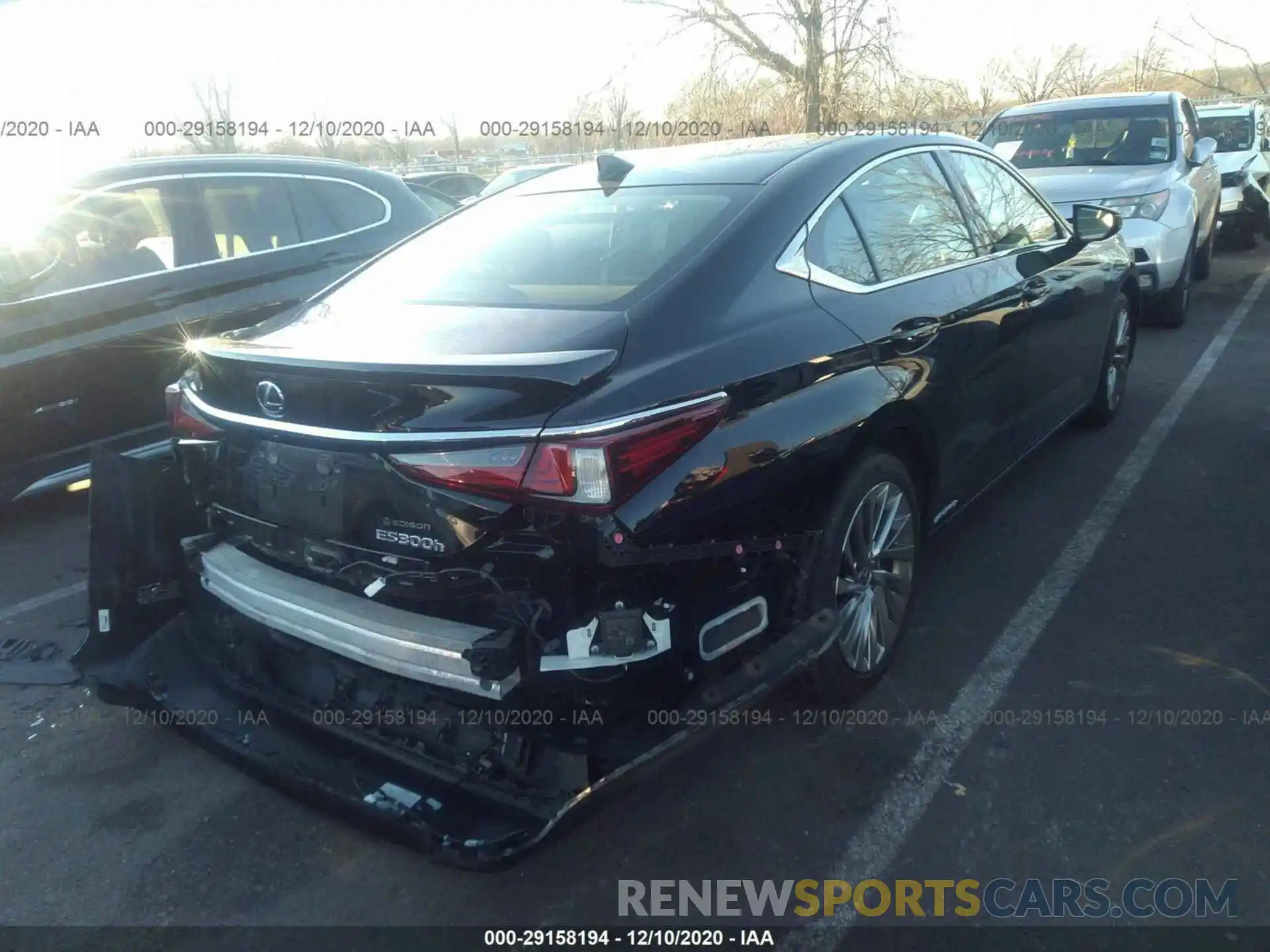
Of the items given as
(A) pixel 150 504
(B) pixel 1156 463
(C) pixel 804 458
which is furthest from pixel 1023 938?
(B) pixel 1156 463

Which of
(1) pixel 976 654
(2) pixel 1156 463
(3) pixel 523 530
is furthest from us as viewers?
(2) pixel 1156 463

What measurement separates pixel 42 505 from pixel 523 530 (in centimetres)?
436

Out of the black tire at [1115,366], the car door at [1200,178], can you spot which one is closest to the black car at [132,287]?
the black tire at [1115,366]

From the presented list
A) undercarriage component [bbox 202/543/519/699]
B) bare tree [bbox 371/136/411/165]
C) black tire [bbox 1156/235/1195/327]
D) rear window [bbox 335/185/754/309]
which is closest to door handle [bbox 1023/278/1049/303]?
rear window [bbox 335/185/754/309]

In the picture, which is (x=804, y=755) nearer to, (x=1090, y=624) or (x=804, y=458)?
(x=804, y=458)

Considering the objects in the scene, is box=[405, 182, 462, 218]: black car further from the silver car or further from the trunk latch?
the trunk latch

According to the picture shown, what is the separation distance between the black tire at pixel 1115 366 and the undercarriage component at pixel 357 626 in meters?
4.37

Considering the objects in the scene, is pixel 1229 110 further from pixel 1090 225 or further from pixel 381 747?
pixel 381 747

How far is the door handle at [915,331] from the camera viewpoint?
3227 millimetres

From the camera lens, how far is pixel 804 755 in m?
3.09

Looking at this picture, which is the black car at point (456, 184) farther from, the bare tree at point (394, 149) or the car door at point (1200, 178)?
the car door at point (1200, 178)

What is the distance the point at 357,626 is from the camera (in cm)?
246

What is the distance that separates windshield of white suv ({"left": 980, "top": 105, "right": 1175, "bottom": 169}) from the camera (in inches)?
347

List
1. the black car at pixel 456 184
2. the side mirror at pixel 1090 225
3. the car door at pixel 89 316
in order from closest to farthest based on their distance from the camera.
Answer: the car door at pixel 89 316, the side mirror at pixel 1090 225, the black car at pixel 456 184
